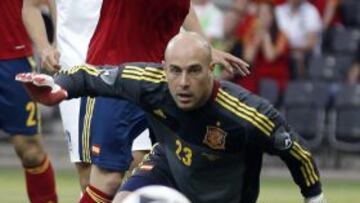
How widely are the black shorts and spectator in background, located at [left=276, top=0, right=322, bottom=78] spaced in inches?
362

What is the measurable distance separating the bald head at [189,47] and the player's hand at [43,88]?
2.11ft

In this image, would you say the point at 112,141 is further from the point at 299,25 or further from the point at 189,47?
the point at 299,25

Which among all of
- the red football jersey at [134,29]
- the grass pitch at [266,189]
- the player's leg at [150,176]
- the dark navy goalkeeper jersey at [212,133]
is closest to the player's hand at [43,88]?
the dark navy goalkeeper jersey at [212,133]

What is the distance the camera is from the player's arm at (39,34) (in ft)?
30.9

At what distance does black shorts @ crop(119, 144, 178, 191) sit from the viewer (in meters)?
8.64

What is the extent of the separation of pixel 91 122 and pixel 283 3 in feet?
29.5

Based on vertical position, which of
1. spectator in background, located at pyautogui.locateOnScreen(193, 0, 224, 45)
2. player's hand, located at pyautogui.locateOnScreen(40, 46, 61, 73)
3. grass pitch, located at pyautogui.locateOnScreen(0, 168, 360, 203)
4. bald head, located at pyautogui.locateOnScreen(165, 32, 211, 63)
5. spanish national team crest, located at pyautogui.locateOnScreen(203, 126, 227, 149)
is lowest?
grass pitch, located at pyautogui.locateOnScreen(0, 168, 360, 203)

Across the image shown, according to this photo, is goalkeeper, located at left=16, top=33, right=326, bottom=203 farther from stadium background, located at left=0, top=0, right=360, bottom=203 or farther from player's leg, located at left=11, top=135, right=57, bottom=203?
stadium background, located at left=0, top=0, right=360, bottom=203

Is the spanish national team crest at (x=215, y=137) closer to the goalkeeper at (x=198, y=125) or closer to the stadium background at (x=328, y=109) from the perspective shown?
the goalkeeper at (x=198, y=125)

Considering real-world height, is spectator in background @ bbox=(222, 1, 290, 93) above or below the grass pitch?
above

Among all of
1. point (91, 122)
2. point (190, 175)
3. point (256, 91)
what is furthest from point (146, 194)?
point (256, 91)

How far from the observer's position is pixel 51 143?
61.3 ft

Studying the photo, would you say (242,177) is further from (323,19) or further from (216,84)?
(323,19)

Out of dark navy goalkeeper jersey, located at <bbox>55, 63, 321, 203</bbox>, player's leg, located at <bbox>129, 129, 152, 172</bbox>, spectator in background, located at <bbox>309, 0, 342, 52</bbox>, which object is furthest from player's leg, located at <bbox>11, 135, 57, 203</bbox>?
spectator in background, located at <bbox>309, 0, 342, 52</bbox>
